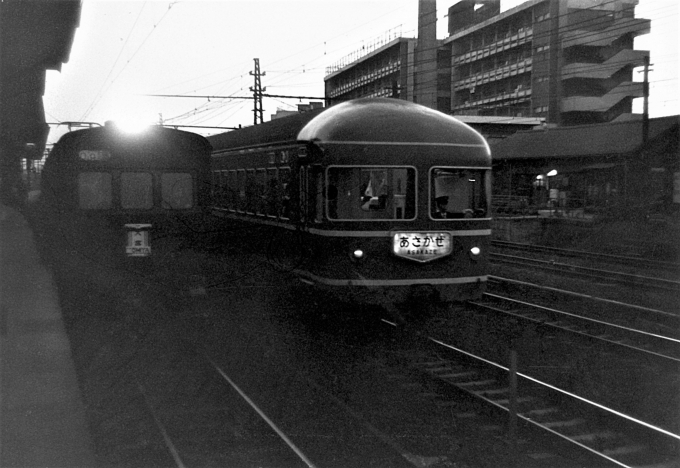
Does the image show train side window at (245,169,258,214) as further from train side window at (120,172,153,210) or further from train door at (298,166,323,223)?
train door at (298,166,323,223)

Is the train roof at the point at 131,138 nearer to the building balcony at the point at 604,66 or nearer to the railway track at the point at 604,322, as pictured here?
the railway track at the point at 604,322

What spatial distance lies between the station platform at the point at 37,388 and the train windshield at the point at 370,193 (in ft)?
11.1

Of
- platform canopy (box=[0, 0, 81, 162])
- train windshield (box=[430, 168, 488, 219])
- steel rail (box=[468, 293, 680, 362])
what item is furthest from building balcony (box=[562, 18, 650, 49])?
platform canopy (box=[0, 0, 81, 162])

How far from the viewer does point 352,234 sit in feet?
29.6

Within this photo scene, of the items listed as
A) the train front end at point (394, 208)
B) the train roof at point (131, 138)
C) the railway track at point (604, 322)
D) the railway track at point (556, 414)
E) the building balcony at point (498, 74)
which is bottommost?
the railway track at point (604, 322)

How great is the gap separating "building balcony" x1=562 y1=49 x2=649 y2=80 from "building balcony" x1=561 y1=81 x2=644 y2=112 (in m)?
1.20

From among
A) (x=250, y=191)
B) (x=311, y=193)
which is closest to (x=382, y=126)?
(x=311, y=193)

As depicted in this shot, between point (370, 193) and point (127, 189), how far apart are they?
340 centimetres

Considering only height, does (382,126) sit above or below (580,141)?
below

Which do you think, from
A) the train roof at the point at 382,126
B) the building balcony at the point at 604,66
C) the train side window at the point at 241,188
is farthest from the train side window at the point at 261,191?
the building balcony at the point at 604,66

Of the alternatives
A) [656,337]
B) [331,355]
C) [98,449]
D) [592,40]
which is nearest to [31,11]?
[98,449]

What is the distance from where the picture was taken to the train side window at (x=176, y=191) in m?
10.3

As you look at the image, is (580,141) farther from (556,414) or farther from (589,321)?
(556,414)

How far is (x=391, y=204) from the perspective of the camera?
9.16 m
